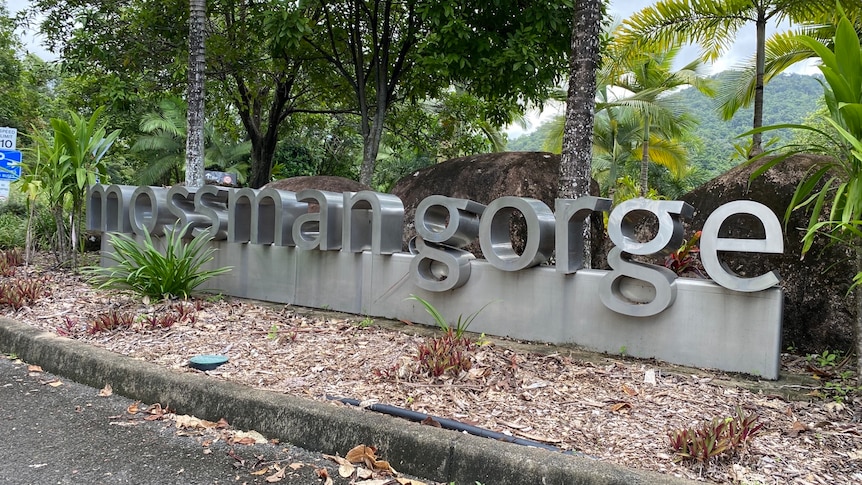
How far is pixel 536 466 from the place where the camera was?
275 cm

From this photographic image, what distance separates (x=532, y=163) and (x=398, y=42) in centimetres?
452

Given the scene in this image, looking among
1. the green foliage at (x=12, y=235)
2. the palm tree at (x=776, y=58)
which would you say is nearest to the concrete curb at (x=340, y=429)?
the green foliage at (x=12, y=235)

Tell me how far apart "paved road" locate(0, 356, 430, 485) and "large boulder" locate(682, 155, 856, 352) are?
3689 mm

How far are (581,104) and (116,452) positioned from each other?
4690 millimetres

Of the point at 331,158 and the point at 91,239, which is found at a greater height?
the point at 331,158

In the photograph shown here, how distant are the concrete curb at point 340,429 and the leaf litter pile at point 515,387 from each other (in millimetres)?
128

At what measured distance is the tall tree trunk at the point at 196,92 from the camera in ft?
26.9

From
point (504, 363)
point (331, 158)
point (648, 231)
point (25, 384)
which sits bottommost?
point (25, 384)

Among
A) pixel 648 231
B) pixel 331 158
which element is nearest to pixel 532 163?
pixel 648 231

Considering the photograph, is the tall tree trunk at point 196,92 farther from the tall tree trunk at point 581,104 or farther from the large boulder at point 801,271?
the large boulder at point 801,271

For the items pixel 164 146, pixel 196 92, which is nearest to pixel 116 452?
pixel 196 92

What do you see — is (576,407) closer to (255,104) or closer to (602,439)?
(602,439)

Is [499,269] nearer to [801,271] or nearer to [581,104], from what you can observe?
[581,104]

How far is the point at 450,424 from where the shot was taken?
3213mm
